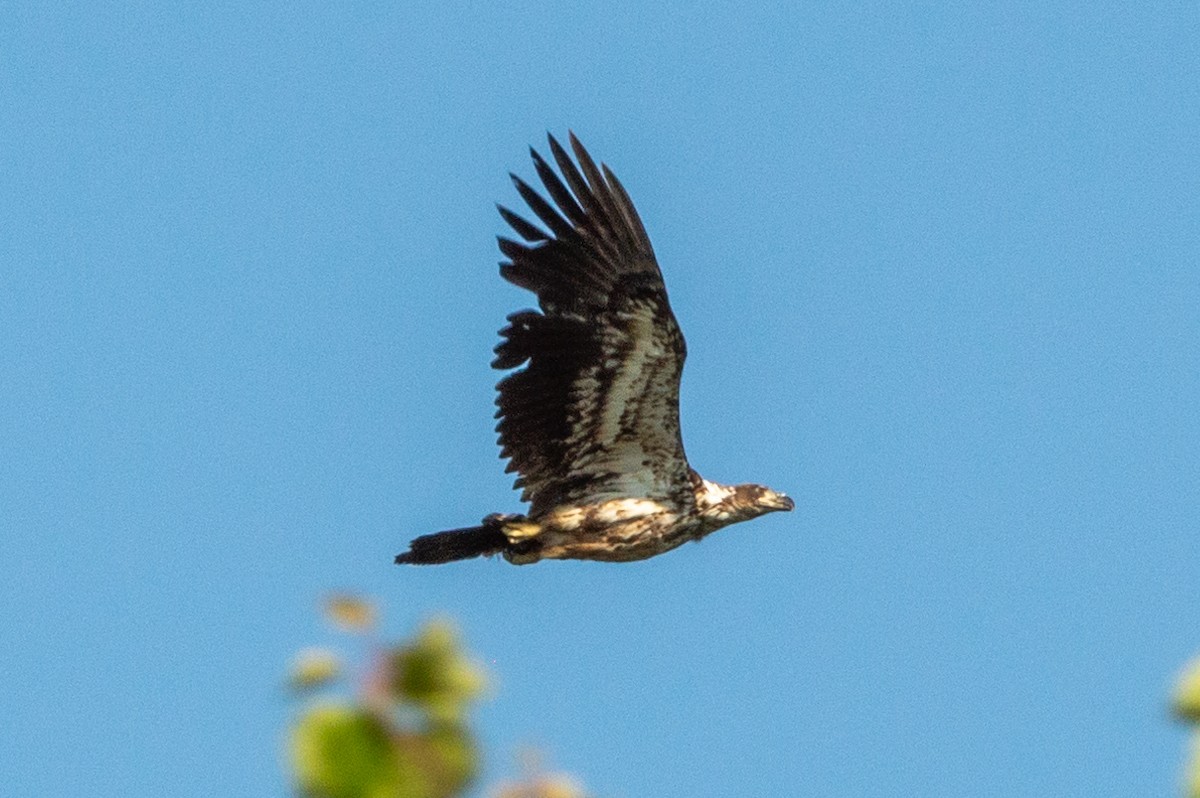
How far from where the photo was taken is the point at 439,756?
1.57m

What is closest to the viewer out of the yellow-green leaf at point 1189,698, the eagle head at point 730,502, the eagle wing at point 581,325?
the yellow-green leaf at point 1189,698

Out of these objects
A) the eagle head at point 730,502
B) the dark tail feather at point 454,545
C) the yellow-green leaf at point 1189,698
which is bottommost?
the yellow-green leaf at point 1189,698

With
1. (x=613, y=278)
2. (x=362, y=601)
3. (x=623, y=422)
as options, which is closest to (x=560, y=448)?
(x=623, y=422)

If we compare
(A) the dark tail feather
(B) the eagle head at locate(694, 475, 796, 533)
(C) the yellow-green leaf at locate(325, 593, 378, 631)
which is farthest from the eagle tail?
(C) the yellow-green leaf at locate(325, 593, 378, 631)

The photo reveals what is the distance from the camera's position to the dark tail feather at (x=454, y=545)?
36.6 feet

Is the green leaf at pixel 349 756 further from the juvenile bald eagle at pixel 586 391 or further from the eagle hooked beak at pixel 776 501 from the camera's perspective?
the eagle hooked beak at pixel 776 501

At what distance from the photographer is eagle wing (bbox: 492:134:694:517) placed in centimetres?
1084

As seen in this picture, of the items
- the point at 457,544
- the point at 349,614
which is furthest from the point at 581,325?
the point at 349,614

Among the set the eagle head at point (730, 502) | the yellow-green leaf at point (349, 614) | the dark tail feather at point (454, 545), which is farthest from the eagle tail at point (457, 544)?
the yellow-green leaf at point (349, 614)

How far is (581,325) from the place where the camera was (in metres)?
10.8

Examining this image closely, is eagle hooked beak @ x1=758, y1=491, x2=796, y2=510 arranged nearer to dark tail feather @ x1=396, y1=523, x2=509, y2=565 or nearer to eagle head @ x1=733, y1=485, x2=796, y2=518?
eagle head @ x1=733, y1=485, x2=796, y2=518

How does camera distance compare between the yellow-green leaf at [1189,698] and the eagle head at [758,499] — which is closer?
the yellow-green leaf at [1189,698]

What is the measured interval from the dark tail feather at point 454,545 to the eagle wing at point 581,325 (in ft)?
1.49

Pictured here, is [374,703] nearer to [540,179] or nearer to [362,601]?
[362,601]
